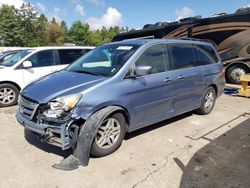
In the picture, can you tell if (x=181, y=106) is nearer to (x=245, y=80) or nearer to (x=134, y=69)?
(x=134, y=69)

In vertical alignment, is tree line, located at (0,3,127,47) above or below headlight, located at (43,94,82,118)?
above

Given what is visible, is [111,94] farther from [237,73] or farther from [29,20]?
[29,20]

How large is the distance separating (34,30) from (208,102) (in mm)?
68340

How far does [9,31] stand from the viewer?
57.2 m

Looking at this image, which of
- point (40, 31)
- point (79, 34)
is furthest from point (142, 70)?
point (79, 34)

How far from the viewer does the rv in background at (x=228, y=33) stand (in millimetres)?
9742

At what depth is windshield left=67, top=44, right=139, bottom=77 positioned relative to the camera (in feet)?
13.7

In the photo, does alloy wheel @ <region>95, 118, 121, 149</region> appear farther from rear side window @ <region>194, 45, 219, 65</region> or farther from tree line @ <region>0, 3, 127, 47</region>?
tree line @ <region>0, 3, 127, 47</region>

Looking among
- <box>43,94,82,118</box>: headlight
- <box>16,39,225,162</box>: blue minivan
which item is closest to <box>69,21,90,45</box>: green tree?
<box>16,39,225,162</box>: blue minivan

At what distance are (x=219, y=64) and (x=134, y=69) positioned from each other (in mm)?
3095

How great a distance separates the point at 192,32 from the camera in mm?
11016

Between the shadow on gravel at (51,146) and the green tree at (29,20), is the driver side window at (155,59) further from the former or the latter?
the green tree at (29,20)

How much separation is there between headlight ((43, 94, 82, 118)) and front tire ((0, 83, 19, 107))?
4028 mm

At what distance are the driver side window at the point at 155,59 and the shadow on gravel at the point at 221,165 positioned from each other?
59.8 inches
